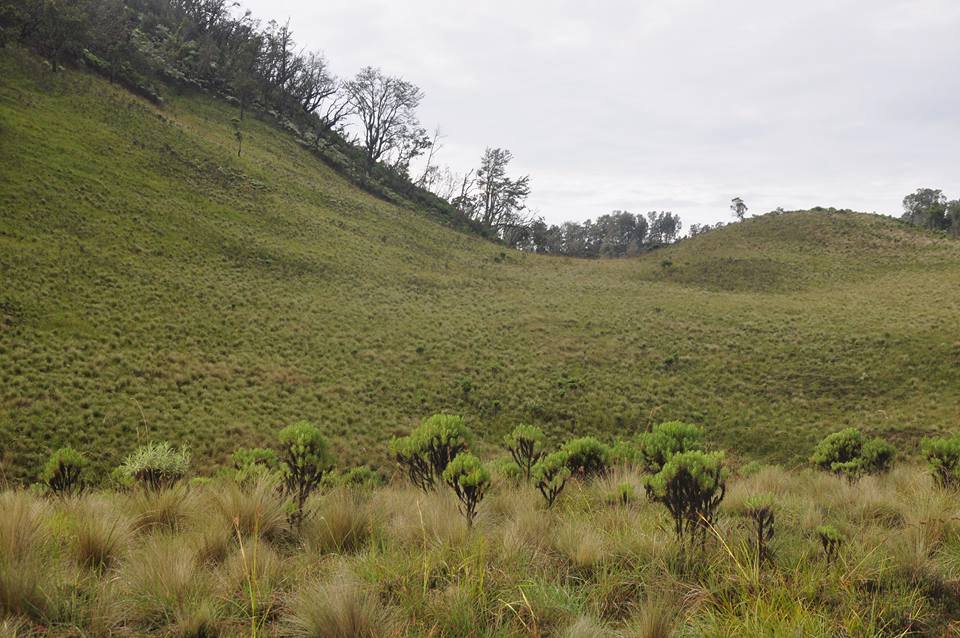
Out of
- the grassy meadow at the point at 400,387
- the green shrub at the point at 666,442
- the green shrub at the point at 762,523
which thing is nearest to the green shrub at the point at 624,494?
the grassy meadow at the point at 400,387

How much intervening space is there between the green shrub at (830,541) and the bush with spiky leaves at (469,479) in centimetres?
283

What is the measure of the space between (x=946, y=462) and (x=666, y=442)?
3619 mm

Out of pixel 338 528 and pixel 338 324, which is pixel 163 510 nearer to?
pixel 338 528

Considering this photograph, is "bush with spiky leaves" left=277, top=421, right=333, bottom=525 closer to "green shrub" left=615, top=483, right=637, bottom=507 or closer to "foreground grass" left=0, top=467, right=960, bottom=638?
"foreground grass" left=0, top=467, right=960, bottom=638

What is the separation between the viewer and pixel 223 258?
107ft

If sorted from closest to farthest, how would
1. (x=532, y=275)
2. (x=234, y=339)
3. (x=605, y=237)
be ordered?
(x=234, y=339) → (x=532, y=275) → (x=605, y=237)

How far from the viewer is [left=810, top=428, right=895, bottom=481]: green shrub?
29.0ft

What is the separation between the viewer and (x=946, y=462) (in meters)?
6.20

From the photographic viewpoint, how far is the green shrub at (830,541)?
11.6 ft

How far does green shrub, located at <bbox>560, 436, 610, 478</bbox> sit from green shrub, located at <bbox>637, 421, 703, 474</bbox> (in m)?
0.75

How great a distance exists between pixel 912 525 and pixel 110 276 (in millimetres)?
31274

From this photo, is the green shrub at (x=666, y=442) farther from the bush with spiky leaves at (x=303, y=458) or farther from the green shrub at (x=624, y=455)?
the bush with spiky leaves at (x=303, y=458)

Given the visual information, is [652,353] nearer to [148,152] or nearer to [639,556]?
[639,556]

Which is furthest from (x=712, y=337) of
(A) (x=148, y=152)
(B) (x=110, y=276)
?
(A) (x=148, y=152)
